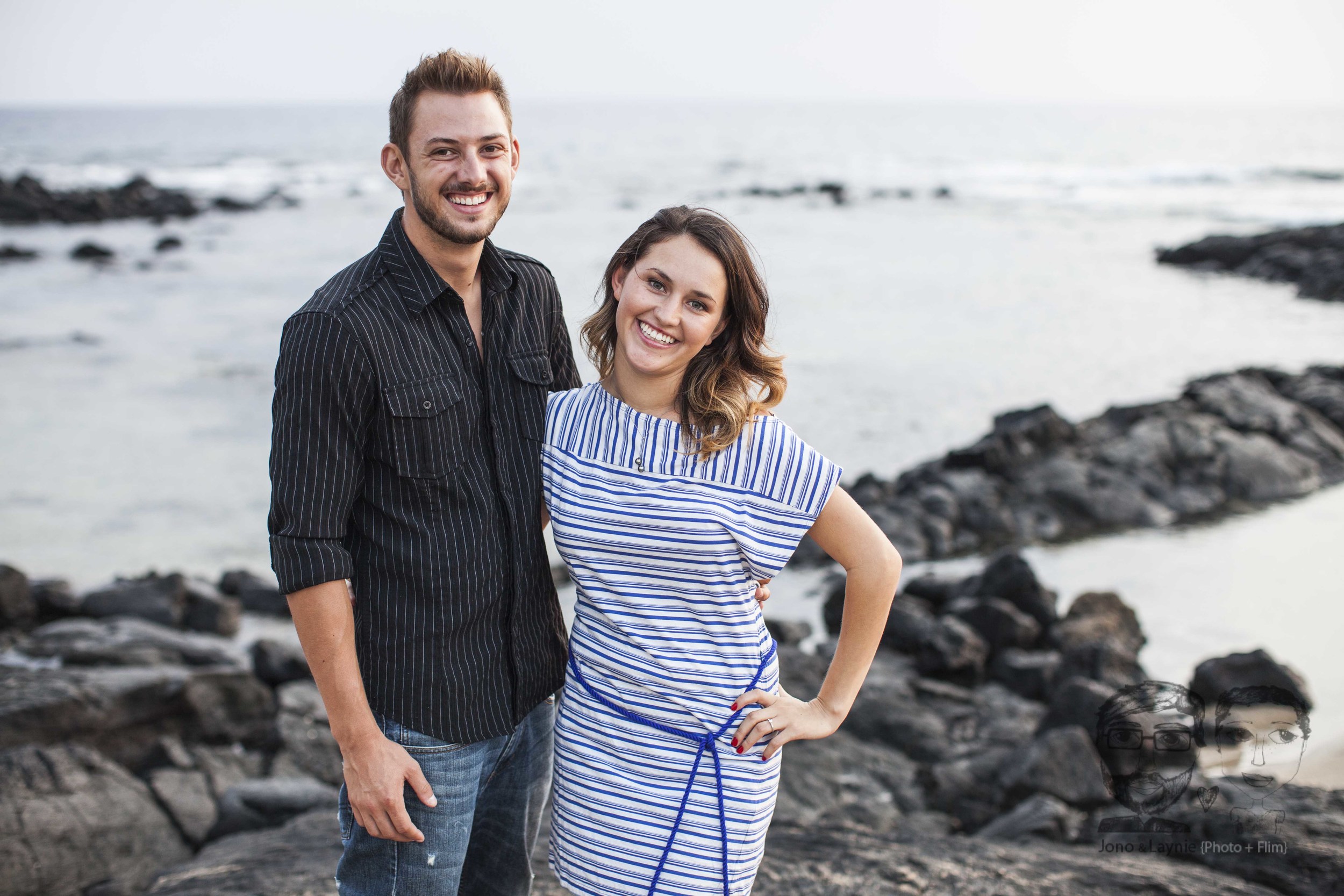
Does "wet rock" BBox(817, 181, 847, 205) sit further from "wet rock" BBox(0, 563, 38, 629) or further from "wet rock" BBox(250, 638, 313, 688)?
"wet rock" BBox(250, 638, 313, 688)

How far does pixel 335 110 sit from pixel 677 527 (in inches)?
6835

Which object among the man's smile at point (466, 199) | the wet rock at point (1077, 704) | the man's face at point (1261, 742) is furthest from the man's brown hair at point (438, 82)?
the man's face at point (1261, 742)

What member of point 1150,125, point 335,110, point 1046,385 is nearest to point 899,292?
point 1046,385

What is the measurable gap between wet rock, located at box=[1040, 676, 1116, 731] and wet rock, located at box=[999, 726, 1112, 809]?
1.05 feet

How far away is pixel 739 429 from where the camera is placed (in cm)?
226

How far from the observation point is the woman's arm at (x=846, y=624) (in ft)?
7.45

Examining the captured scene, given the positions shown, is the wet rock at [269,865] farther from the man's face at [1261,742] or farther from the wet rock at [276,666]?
the man's face at [1261,742]

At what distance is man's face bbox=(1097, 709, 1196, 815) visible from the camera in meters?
4.86

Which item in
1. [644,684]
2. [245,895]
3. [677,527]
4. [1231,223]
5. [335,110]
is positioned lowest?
[245,895]

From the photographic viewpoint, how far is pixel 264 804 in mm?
4887

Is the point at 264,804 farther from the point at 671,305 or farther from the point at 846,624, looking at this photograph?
the point at 671,305

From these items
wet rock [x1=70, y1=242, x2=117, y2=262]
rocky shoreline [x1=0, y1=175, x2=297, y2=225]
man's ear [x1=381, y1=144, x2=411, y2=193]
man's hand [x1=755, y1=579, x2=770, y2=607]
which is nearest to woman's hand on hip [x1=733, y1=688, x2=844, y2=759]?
man's hand [x1=755, y1=579, x2=770, y2=607]

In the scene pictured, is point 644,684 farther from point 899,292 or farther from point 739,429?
point 899,292

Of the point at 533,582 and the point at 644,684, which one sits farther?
A: the point at 533,582
